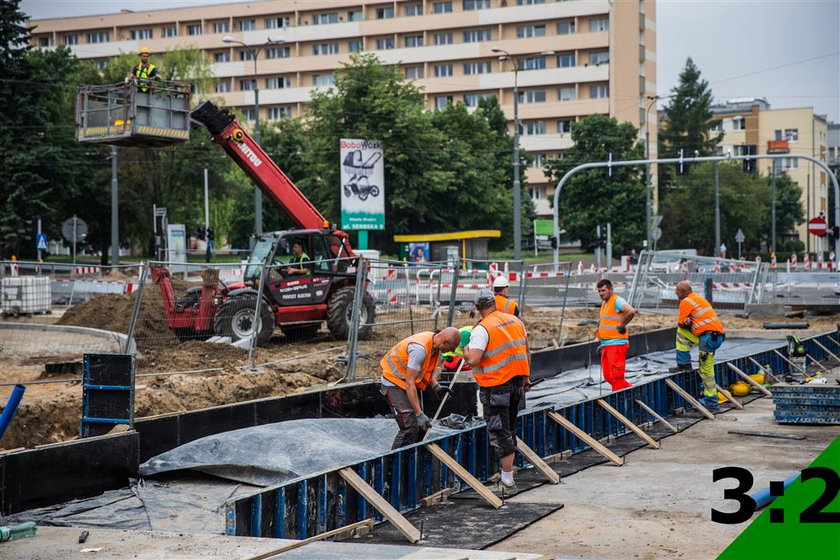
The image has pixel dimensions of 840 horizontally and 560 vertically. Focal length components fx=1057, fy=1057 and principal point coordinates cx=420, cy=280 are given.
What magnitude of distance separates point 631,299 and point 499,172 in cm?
4020

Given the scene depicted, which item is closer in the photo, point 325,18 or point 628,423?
point 628,423

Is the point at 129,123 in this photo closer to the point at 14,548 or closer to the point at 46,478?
the point at 46,478

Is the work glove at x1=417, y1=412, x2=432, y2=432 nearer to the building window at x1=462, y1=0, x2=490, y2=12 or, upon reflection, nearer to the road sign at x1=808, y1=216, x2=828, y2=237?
the road sign at x1=808, y1=216, x2=828, y2=237

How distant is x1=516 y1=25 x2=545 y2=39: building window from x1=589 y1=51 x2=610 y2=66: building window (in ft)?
14.5

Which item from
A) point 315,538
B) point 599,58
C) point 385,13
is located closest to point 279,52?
point 385,13

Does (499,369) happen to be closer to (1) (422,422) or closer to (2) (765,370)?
(1) (422,422)

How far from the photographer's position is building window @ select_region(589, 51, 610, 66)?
83.2m

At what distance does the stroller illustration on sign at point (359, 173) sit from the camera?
47094mm

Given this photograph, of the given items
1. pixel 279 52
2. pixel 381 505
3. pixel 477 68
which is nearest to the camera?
pixel 381 505

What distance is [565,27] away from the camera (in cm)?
8450

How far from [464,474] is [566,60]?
3124 inches

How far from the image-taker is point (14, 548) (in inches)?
281

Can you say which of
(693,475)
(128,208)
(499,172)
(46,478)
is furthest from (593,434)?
(499,172)

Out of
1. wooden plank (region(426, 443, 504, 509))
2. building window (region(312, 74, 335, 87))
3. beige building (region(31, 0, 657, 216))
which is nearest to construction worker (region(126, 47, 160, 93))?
wooden plank (region(426, 443, 504, 509))
